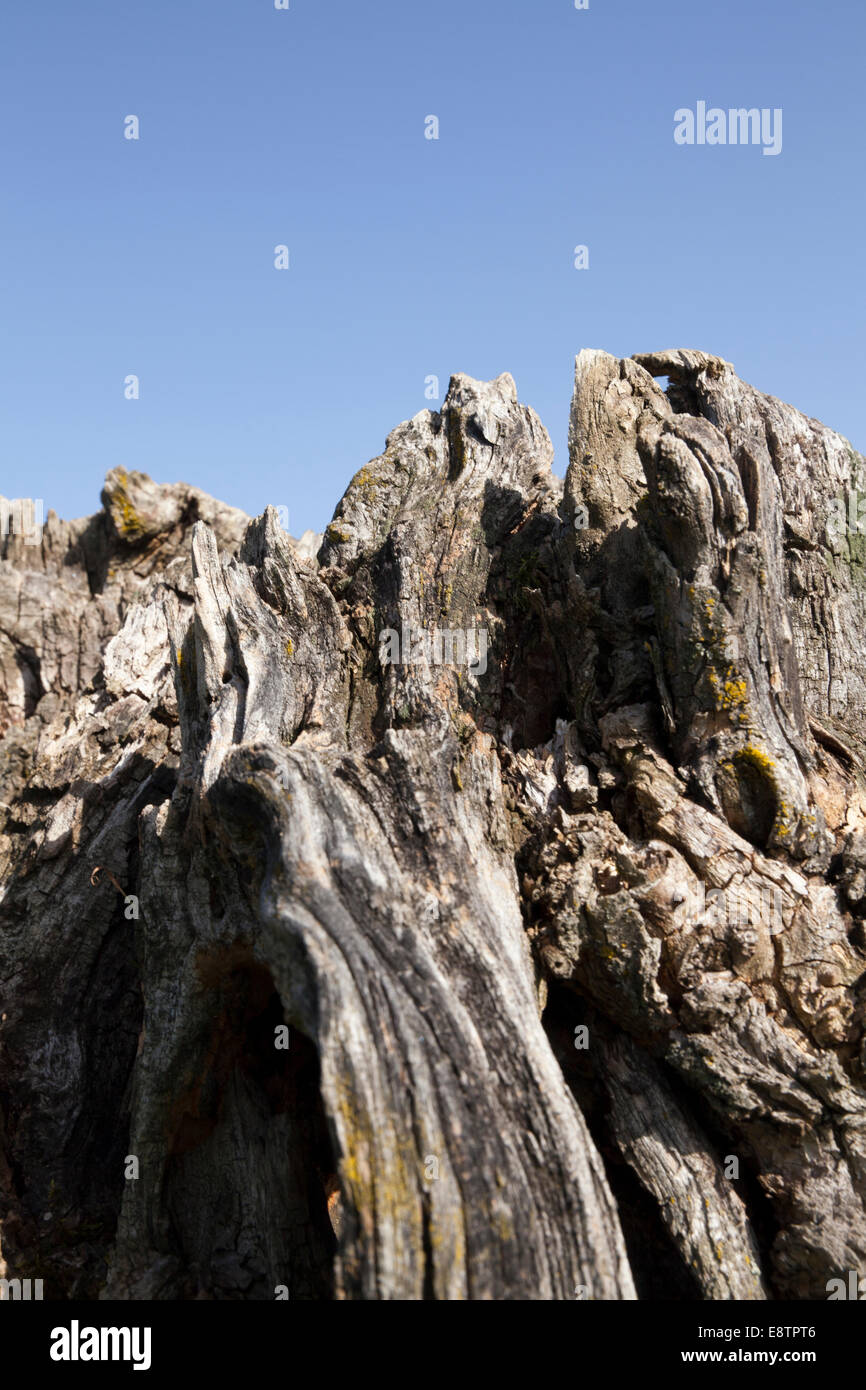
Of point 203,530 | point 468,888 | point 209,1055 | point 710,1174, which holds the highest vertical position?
point 203,530

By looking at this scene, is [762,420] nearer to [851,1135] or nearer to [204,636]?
[204,636]

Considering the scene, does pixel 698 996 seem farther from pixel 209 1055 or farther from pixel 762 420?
pixel 762 420

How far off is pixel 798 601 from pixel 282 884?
20.5 feet

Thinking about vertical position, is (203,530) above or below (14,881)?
above

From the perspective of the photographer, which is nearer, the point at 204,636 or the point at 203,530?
the point at 204,636

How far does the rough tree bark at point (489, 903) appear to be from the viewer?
21.0 feet

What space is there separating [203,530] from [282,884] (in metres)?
5.07

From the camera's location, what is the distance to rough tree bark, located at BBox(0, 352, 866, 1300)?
6.41 m

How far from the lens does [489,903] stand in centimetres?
738

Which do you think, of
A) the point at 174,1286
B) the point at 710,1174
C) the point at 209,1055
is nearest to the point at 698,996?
the point at 710,1174

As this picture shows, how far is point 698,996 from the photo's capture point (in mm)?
7500

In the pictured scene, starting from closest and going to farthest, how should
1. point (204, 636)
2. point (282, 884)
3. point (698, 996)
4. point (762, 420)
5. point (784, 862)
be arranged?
point (282, 884) → point (698, 996) → point (784, 862) → point (204, 636) → point (762, 420)

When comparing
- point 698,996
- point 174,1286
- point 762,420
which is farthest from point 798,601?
point 174,1286
